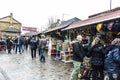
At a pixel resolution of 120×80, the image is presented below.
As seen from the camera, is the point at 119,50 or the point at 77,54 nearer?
the point at 119,50

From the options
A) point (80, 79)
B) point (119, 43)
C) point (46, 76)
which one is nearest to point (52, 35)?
point (46, 76)

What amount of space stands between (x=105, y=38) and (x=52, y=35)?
1261 cm

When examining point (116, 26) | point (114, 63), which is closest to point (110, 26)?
point (116, 26)

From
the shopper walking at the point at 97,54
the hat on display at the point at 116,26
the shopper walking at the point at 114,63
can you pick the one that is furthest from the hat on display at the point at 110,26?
the shopper walking at the point at 114,63

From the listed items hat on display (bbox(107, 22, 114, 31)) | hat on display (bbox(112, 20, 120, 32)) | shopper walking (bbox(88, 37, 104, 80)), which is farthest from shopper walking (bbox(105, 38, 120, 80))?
hat on display (bbox(107, 22, 114, 31))

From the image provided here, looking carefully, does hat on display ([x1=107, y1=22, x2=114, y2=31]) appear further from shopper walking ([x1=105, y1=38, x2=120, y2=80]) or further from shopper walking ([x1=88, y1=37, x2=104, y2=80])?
shopper walking ([x1=105, y1=38, x2=120, y2=80])

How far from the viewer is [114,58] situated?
781 centimetres

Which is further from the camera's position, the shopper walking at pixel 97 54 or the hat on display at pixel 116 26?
the hat on display at pixel 116 26

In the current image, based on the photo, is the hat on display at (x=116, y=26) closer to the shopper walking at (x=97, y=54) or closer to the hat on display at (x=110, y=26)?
the hat on display at (x=110, y=26)

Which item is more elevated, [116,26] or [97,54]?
[116,26]

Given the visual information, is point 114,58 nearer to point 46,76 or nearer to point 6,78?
point 46,76

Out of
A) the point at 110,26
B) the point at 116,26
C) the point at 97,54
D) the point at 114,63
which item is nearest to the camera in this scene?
the point at 114,63

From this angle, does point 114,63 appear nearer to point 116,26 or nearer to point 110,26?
point 116,26

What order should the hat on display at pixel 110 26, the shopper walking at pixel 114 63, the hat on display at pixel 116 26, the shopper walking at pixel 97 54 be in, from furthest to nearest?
the hat on display at pixel 110 26 < the hat on display at pixel 116 26 < the shopper walking at pixel 97 54 < the shopper walking at pixel 114 63
